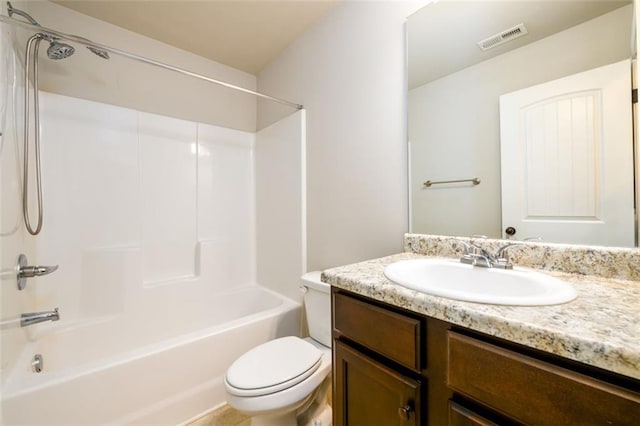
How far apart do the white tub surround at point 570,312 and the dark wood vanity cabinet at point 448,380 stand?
32 mm

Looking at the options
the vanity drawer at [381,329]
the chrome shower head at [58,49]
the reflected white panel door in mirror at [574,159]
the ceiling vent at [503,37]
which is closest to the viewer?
the vanity drawer at [381,329]

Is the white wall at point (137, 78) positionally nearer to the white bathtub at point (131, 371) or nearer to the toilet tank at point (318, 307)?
the white bathtub at point (131, 371)

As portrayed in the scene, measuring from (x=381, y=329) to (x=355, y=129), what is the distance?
3.70 ft

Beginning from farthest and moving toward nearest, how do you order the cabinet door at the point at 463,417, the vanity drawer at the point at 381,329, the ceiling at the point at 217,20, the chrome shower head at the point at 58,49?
the ceiling at the point at 217,20, the chrome shower head at the point at 58,49, the vanity drawer at the point at 381,329, the cabinet door at the point at 463,417

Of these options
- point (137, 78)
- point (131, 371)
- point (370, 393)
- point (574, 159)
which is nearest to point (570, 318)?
point (370, 393)

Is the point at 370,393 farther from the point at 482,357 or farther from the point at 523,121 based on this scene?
the point at 523,121

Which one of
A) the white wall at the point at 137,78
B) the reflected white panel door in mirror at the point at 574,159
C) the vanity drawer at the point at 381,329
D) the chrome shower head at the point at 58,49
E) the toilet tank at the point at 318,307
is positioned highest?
the white wall at the point at 137,78

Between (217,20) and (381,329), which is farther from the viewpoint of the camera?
(217,20)

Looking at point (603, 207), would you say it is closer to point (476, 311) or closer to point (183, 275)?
point (476, 311)

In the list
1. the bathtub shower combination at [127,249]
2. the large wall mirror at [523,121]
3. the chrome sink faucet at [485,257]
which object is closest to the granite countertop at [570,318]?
the chrome sink faucet at [485,257]

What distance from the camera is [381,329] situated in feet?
2.23

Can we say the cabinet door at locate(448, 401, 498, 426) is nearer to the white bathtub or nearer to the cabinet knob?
the cabinet knob

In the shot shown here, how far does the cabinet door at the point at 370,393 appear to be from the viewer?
2.05 feet

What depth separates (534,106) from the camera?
90 centimetres
